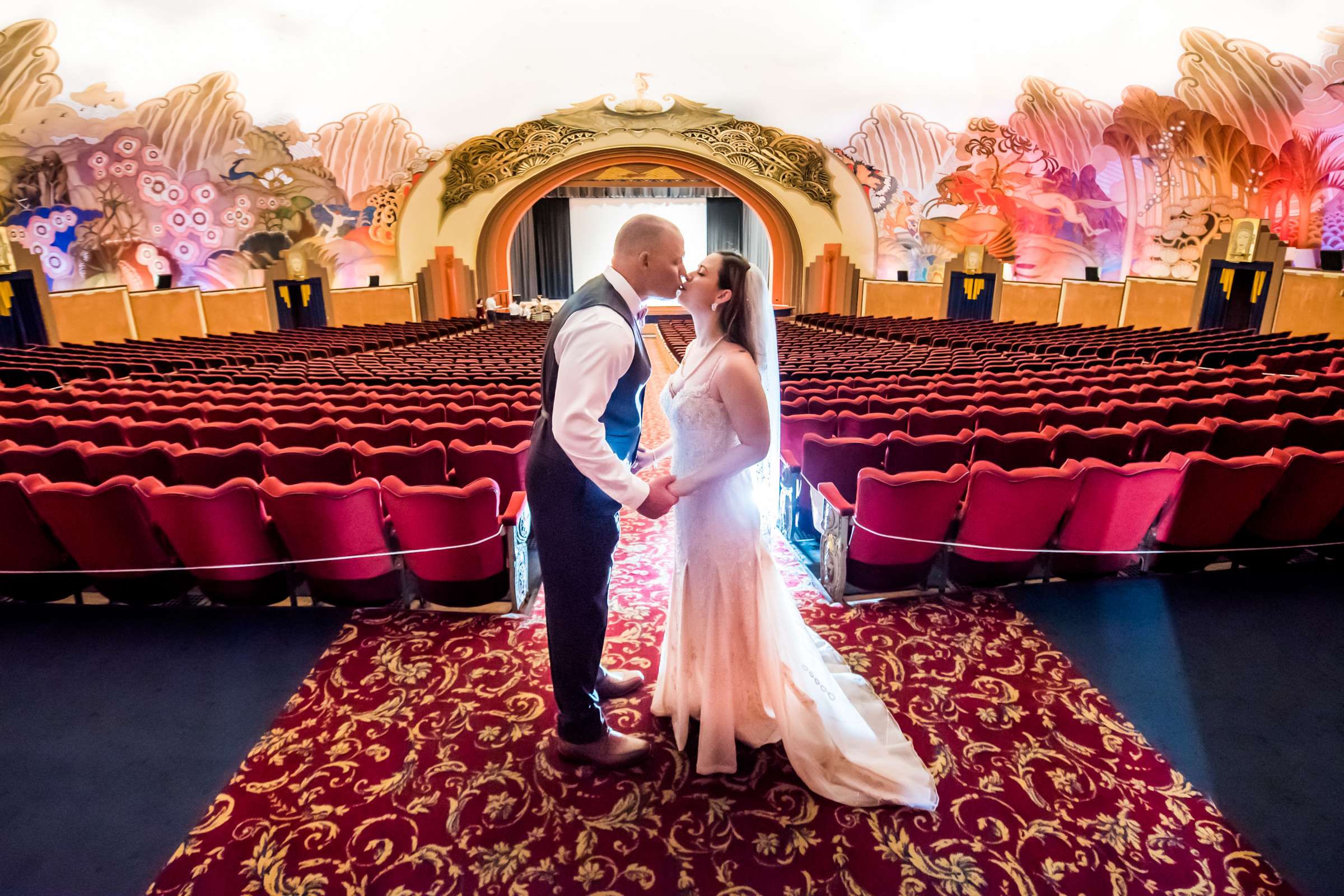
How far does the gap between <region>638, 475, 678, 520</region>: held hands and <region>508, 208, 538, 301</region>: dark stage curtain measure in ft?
84.2

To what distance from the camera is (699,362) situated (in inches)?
75.7

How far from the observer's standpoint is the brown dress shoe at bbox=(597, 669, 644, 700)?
93.4 inches

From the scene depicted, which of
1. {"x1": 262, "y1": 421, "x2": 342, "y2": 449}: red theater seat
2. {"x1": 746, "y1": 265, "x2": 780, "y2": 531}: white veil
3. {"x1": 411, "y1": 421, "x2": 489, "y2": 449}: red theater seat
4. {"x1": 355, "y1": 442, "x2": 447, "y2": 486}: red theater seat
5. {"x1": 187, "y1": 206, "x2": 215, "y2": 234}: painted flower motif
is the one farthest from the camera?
{"x1": 187, "y1": 206, "x2": 215, "y2": 234}: painted flower motif

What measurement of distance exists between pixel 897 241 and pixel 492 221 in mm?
11945

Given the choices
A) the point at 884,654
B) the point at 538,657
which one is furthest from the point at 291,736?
the point at 884,654

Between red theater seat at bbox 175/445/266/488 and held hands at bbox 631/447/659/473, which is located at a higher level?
held hands at bbox 631/447/659/473

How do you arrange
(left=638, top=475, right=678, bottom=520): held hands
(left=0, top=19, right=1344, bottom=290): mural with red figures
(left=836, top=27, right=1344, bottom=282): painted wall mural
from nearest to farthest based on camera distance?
(left=638, top=475, right=678, bottom=520): held hands → (left=836, top=27, right=1344, bottom=282): painted wall mural → (left=0, top=19, right=1344, bottom=290): mural with red figures

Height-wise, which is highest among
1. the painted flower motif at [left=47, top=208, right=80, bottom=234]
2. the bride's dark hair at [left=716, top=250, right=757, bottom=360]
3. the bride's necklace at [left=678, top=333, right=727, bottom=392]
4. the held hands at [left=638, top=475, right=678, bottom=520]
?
the painted flower motif at [left=47, top=208, right=80, bottom=234]

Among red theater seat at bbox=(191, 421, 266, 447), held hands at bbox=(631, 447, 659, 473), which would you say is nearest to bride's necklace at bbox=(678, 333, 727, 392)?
held hands at bbox=(631, 447, 659, 473)

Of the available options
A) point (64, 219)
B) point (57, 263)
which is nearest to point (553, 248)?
point (64, 219)

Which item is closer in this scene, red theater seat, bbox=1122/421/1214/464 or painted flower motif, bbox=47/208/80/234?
A: red theater seat, bbox=1122/421/1214/464

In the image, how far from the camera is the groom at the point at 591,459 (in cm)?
160

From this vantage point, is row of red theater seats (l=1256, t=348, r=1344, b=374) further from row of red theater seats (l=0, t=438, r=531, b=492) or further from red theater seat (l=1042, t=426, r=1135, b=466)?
row of red theater seats (l=0, t=438, r=531, b=492)

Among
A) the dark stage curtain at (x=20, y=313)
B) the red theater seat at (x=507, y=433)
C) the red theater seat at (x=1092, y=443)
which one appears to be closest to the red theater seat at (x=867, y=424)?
the red theater seat at (x=1092, y=443)
